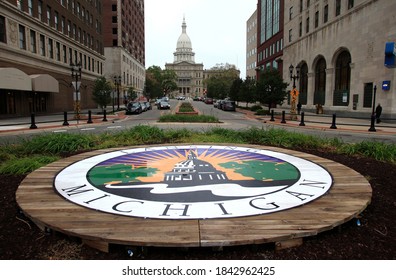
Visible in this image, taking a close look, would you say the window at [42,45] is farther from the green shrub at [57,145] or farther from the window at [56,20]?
the green shrub at [57,145]

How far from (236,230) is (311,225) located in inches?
38.6

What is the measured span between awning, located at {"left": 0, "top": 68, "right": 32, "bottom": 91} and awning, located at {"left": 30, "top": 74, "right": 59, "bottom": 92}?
2.98ft

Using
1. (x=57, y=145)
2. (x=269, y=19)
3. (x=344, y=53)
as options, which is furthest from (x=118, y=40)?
(x=57, y=145)

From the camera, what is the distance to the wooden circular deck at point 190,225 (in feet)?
12.0

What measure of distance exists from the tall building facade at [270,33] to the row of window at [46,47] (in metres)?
32.3

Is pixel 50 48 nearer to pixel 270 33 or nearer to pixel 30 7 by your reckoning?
pixel 30 7

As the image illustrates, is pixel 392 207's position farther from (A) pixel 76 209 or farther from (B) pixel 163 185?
(A) pixel 76 209

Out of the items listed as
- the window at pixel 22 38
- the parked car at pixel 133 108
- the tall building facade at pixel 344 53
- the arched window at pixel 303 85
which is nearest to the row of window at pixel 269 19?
the tall building facade at pixel 344 53

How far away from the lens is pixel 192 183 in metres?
5.94

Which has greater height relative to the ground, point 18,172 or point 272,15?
point 272,15

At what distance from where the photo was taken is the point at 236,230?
12.7 feet

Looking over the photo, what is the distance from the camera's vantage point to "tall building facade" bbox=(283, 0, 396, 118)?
92.8ft

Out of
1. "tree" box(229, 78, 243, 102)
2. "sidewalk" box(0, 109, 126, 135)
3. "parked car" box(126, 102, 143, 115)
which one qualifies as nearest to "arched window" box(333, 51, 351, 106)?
"tree" box(229, 78, 243, 102)

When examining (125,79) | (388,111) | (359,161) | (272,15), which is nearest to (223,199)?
(359,161)
